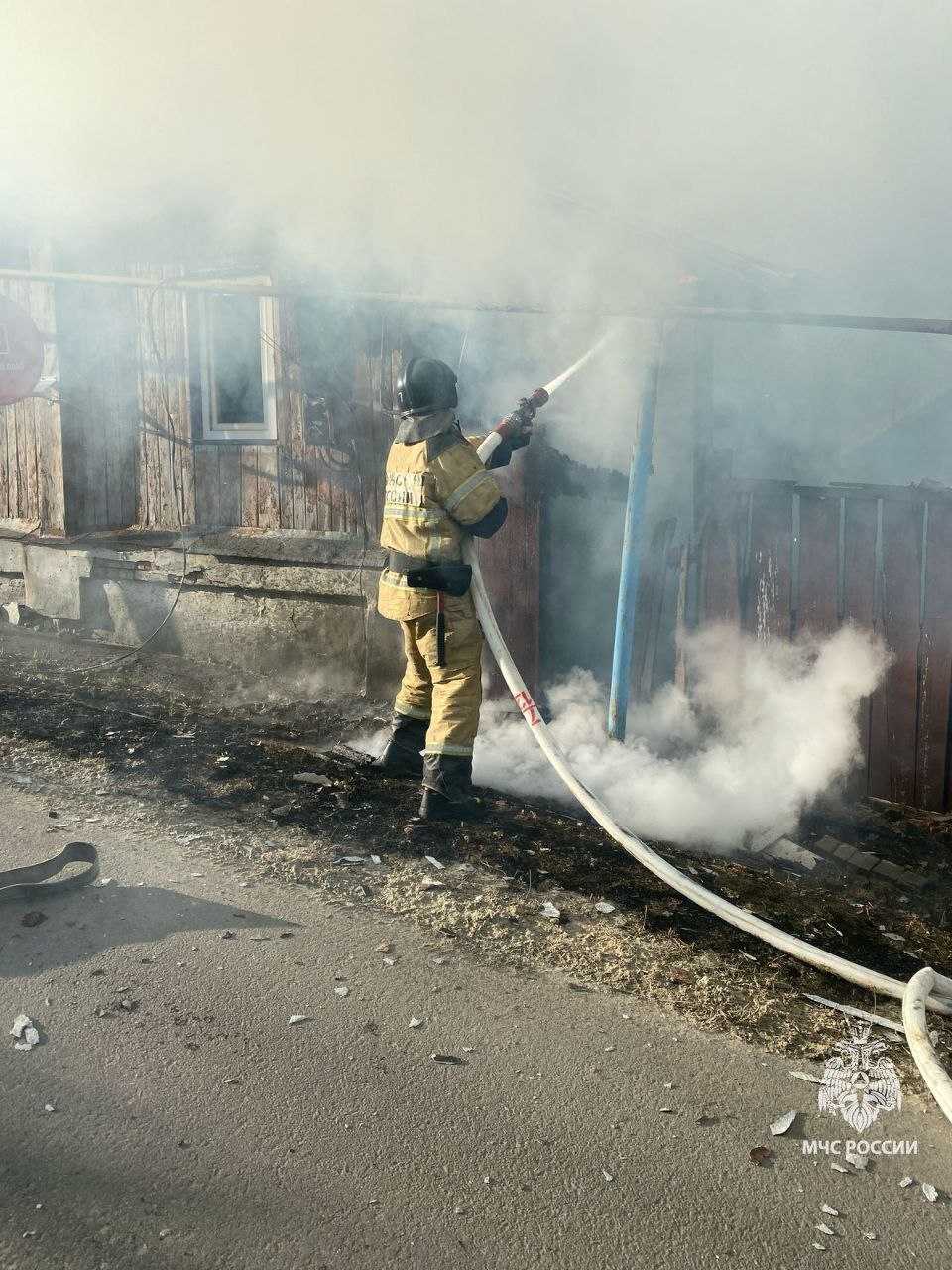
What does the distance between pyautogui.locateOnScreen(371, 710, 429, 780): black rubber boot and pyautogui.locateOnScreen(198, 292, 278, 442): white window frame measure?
300cm

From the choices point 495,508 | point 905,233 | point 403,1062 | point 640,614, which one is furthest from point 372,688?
point 905,233

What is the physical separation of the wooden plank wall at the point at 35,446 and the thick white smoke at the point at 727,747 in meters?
4.78

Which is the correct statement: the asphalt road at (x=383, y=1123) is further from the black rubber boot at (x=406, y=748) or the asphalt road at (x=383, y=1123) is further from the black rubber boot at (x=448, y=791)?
the black rubber boot at (x=406, y=748)

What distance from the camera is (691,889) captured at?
3.52 metres

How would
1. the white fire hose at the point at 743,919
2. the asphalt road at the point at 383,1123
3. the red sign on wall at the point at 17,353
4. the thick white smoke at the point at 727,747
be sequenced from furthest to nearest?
the red sign on wall at the point at 17,353 < the thick white smoke at the point at 727,747 < the white fire hose at the point at 743,919 < the asphalt road at the point at 383,1123

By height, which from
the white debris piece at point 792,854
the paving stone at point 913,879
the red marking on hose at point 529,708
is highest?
→ the red marking on hose at point 529,708

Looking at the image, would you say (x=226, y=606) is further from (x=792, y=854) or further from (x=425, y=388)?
(x=792, y=854)

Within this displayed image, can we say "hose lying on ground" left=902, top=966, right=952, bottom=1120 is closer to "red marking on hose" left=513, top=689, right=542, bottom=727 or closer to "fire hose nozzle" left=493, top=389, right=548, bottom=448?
"red marking on hose" left=513, top=689, right=542, bottom=727

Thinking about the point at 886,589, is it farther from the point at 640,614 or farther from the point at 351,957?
the point at 351,957

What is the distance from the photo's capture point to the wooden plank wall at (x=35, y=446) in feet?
25.9

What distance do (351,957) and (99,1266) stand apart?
1.31 meters

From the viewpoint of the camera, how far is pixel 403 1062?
2.71 metres

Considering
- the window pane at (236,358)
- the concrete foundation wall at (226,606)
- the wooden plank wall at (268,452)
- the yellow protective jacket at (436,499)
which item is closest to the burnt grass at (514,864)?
the concrete foundation wall at (226,606)

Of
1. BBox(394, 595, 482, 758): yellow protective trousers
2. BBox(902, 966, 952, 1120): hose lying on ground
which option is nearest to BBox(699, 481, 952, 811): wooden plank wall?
BBox(394, 595, 482, 758): yellow protective trousers
